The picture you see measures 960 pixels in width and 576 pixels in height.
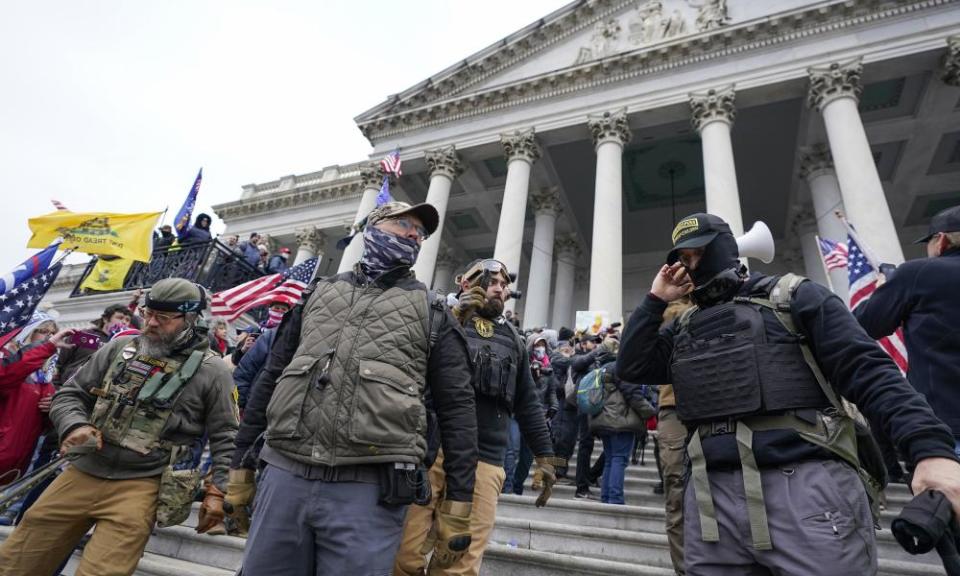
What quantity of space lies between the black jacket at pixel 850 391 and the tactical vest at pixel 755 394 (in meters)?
0.03

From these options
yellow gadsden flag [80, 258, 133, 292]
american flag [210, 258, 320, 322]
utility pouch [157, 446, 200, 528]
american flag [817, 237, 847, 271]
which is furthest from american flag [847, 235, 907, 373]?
yellow gadsden flag [80, 258, 133, 292]

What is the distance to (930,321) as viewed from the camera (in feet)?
8.46

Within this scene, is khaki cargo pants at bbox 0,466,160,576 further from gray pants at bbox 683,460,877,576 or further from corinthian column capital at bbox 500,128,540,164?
corinthian column capital at bbox 500,128,540,164

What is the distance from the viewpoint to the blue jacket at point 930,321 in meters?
2.48

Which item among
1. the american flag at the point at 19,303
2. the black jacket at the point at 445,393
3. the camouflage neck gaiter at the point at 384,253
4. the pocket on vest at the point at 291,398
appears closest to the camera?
the pocket on vest at the point at 291,398

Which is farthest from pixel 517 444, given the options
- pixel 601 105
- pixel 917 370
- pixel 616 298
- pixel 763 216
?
pixel 763 216

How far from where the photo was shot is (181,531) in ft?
14.8

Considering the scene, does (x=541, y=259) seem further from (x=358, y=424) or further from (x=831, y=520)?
(x=831, y=520)

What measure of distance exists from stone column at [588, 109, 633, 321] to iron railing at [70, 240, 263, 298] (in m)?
10.3

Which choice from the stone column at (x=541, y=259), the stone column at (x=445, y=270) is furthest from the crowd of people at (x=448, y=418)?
the stone column at (x=445, y=270)

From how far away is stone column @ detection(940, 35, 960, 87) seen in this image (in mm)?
11547

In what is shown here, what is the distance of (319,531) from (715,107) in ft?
49.7

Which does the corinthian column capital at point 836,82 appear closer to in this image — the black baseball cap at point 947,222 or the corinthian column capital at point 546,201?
the corinthian column capital at point 546,201

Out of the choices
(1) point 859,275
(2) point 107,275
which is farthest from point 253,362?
(2) point 107,275
